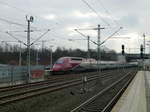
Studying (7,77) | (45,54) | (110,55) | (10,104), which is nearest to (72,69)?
(7,77)

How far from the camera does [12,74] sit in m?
33.9

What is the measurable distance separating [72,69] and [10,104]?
152 feet

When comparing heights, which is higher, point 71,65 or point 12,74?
point 71,65

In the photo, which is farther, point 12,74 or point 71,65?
point 71,65

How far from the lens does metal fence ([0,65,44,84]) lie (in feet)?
105

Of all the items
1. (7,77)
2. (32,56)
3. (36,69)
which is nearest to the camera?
(7,77)

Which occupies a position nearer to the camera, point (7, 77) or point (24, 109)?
point (24, 109)

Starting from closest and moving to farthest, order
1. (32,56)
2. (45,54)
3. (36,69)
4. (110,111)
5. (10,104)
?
1. (110,111)
2. (10,104)
3. (36,69)
4. (32,56)
5. (45,54)

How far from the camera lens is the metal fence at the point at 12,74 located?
32156mm

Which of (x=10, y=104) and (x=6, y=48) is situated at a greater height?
(x=6, y=48)

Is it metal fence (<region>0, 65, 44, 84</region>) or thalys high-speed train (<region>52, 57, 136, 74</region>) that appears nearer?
metal fence (<region>0, 65, 44, 84</region>)

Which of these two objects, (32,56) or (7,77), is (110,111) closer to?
(7,77)

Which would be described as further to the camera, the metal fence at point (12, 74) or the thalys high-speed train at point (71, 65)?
the thalys high-speed train at point (71, 65)

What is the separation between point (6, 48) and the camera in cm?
11669
